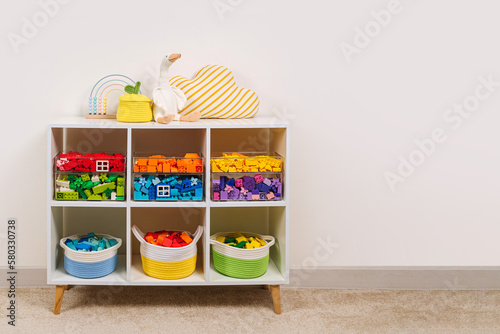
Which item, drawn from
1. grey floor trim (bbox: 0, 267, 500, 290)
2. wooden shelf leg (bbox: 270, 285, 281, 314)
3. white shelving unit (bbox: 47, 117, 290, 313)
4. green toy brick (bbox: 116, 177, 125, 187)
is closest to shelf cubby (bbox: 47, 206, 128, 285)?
white shelving unit (bbox: 47, 117, 290, 313)

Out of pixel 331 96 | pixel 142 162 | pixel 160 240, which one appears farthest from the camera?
pixel 331 96

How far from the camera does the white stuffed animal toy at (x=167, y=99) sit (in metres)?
2.33

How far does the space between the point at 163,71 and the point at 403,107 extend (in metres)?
1.09

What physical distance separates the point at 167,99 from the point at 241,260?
72cm

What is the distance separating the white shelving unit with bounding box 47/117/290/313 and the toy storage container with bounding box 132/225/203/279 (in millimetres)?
31

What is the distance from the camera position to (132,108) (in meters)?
2.31

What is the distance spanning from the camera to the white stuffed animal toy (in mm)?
2332

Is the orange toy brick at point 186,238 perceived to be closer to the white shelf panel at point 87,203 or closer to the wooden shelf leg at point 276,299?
the white shelf panel at point 87,203

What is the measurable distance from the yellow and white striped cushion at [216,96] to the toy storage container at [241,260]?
1.81 ft

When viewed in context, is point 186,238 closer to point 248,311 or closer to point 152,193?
point 152,193

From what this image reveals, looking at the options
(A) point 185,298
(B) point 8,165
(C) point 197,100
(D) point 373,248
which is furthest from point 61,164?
(D) point 373,248

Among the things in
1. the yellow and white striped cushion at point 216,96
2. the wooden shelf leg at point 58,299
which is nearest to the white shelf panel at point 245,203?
the yellow and white striped cushion at point 216,96

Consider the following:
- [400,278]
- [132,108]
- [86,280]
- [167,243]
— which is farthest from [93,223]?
[400,278]

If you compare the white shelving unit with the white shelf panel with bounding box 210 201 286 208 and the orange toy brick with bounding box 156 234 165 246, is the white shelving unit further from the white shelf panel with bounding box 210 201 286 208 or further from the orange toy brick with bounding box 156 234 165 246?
the orange toy brick with bounding box 156 234 165 246
